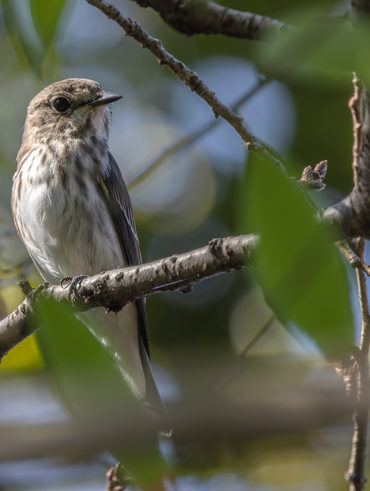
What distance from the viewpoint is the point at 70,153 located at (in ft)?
14.7

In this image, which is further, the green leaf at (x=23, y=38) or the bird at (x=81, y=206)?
the bird at (x=81, y=206)

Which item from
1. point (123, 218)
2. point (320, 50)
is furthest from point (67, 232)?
point (320, 50)

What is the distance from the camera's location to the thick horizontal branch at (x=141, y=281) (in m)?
2.20

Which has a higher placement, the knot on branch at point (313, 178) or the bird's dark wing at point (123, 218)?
the bird's dark wing at point (123, 218)

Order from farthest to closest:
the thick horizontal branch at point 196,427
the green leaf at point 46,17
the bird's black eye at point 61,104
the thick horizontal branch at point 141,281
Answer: the bird's black eye at point 61,104 < the green leaf at point 46,17 < the thick horizontal branch at point 141,281 < the thick horizontal branch at point 196,427

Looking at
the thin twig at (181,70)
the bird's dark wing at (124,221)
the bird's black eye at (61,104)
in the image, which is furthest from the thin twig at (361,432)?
the bird's black eye at (61,104)

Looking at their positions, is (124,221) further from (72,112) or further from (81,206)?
(72,112)

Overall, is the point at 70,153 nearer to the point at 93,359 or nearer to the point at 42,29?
the point at 42,29

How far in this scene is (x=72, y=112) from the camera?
4934 millimetres

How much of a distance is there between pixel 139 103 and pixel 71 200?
160cm

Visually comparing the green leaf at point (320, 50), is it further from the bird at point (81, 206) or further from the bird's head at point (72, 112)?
the bird's head at point (72, 112)

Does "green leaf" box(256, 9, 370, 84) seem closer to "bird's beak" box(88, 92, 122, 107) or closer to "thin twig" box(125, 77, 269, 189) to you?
"thin twig" box(125, 77, 269, 189)

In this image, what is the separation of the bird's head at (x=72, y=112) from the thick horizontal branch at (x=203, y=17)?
34.6 inches

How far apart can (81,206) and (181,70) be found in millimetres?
1800
